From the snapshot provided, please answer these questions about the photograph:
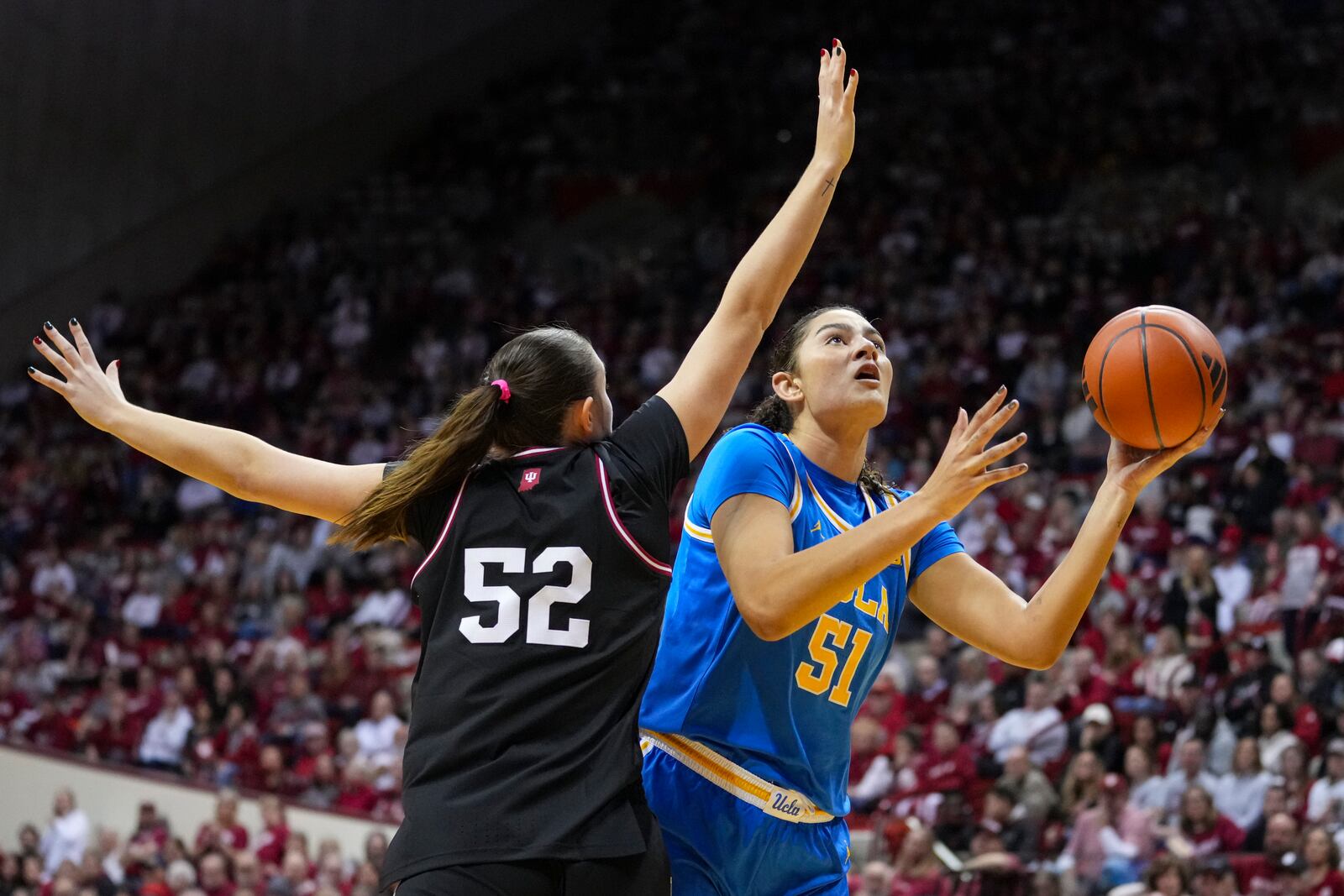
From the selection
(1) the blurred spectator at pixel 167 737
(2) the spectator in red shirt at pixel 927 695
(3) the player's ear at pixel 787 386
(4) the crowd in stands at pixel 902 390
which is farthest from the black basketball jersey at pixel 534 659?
(1) the blurred spectator at pixel 167 737

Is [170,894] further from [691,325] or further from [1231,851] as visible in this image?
[691,325]

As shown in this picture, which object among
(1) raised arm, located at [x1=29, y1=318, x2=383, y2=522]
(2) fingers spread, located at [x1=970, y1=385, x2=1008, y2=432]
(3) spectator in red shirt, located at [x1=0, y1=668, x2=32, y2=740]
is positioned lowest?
(1) raised arm, located at [x1=29, y1=318, x2=383, y2=522]

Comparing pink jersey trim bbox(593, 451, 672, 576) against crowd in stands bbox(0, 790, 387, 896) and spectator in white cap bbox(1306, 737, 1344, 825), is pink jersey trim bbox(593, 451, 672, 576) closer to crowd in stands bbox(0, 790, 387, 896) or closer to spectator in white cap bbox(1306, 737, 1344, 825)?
spectator in white cap bbox(1306, 737, 1344, 825)

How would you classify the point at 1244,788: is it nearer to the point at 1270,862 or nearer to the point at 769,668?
the point at 1270,862

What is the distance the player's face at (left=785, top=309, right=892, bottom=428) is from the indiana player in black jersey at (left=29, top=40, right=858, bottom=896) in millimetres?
520

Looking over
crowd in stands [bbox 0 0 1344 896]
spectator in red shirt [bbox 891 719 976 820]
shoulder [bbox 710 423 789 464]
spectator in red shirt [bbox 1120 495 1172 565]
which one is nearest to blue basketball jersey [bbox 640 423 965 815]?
shoulder [bbox 710 423 789 464]

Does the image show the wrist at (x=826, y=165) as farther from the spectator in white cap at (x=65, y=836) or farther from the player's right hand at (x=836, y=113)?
the spectator in white cap at (x=65, y=836)

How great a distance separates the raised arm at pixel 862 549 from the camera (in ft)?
9.74

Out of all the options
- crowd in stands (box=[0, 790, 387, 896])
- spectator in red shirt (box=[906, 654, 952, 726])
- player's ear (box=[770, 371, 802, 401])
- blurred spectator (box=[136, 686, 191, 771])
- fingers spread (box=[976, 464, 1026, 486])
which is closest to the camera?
fingers spread (box=[976, 464, 1026, 486])

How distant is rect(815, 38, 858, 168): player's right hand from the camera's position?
353 centimetres

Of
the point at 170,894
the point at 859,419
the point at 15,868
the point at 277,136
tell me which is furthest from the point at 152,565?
the point at 859,419

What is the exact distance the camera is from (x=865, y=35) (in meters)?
23.4

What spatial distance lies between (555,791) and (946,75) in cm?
1995

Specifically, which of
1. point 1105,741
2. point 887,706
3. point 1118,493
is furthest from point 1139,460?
point 887,706
